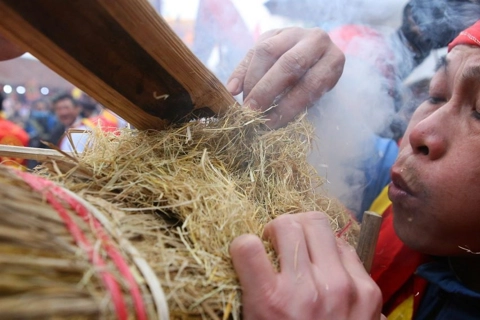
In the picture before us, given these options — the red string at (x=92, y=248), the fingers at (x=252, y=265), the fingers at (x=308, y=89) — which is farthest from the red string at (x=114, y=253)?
the fingers at (x=308, y=89)

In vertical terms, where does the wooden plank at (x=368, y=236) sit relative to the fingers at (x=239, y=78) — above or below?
below

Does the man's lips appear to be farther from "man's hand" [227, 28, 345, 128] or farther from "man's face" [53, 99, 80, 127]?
"man's face" [53, 99, 80, 127]

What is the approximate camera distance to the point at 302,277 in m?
0.70

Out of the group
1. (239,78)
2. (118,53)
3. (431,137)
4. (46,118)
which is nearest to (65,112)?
(46,118)

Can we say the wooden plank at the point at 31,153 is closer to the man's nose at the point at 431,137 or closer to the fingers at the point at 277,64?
the fingers at the point at 277,64

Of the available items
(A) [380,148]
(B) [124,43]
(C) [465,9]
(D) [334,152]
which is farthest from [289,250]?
(C) [465,9]

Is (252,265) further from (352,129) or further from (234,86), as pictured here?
(352,129)

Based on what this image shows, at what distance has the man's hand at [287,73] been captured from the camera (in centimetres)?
121

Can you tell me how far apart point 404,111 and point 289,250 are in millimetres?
1503

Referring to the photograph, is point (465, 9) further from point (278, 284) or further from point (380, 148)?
point (278, 284)

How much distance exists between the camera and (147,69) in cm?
84

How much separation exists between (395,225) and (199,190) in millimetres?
685

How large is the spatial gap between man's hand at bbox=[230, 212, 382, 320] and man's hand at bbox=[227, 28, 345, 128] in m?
0.48

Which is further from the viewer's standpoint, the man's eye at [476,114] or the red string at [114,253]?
the man's eye at [476,114]
